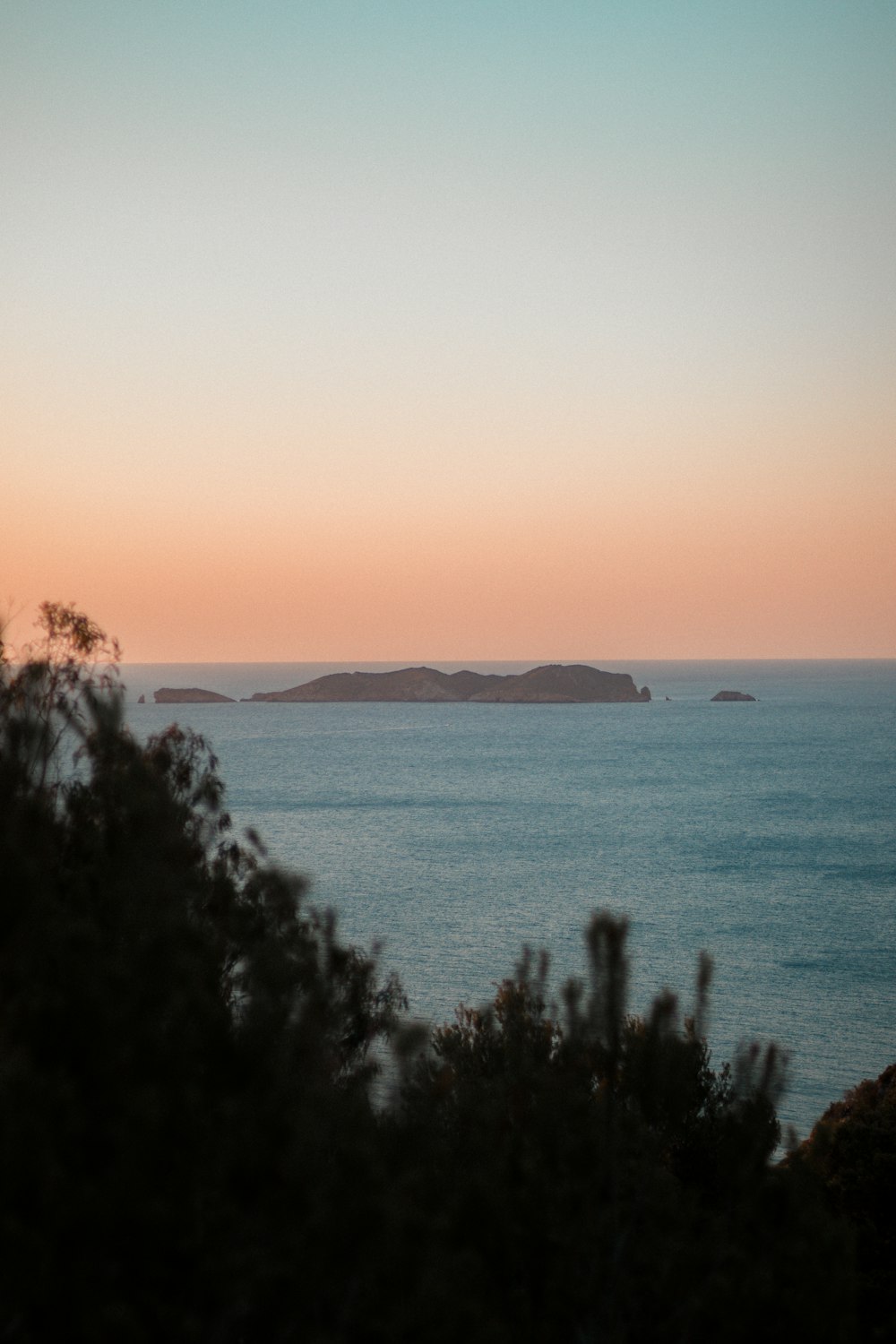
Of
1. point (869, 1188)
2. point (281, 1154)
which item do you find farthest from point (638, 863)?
point (281, 1154)

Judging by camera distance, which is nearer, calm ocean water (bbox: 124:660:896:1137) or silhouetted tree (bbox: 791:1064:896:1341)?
silhouetted tree (bbox: 791:1064:896:1341)

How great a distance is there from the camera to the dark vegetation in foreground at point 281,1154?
453 centimetres

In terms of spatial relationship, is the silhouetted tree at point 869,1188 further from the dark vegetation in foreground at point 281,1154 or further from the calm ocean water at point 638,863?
the calm ocean water at point 638,863

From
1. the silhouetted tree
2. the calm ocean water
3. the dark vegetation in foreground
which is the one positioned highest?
the dark vegetation in foreground

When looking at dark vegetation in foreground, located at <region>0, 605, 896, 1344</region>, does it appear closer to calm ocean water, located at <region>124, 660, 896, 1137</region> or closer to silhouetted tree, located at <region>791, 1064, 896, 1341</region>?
calm ocean water, located at <region>124, 660, 896, 1137</region>

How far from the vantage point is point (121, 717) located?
8.89 meters

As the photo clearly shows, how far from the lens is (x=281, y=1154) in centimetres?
502

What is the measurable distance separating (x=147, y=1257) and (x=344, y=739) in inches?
5405

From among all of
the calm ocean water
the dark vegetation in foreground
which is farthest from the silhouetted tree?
the calm ocean water

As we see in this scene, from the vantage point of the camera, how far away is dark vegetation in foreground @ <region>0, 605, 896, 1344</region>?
453 cm

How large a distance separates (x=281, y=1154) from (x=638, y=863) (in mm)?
59186

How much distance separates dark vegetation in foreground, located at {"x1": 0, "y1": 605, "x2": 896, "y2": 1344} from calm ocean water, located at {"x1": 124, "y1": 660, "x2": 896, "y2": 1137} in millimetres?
Result: 1983

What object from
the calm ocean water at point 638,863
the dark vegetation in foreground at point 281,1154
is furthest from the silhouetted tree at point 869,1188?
the calm ocean water at point 638,863

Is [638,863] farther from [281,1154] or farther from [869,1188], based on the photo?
[281,1154]
